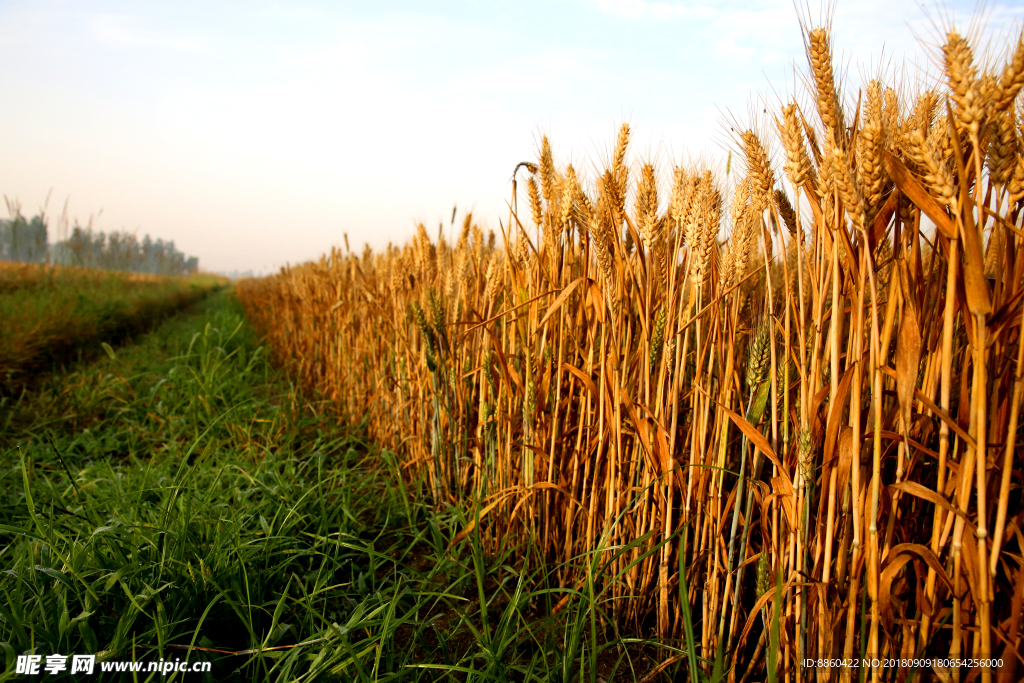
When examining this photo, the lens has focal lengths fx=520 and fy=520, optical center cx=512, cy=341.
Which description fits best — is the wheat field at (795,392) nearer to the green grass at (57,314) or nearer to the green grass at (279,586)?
the green grass at (279,586)

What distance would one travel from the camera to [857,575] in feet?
2.87

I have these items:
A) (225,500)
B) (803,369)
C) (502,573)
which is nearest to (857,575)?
(803,369)

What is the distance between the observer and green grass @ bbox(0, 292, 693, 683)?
120 centimetres

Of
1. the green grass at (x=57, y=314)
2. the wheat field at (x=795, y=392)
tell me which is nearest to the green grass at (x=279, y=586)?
Answer: the wheat field at (x=795, y=392)

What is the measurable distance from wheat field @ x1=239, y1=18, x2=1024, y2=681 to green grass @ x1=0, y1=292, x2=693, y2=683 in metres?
0.15

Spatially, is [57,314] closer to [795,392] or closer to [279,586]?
[279,586]

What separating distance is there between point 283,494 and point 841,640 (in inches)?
70.5

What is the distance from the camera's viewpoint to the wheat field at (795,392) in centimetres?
78

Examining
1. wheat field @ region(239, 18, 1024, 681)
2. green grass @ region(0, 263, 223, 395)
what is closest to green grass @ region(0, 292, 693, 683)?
wheat field @ region(239, 18, 1024, 681)

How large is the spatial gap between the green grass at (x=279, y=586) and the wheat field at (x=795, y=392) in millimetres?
153

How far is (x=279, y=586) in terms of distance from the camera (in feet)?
5.33

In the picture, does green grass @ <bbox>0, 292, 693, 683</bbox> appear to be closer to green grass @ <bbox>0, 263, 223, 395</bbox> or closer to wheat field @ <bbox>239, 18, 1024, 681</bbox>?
wheat field @ <bbox>239, 18, 1024, 681</bbox>

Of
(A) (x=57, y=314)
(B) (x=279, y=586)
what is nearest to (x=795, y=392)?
(B) (x=279, y=586)

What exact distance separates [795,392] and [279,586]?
158cm
